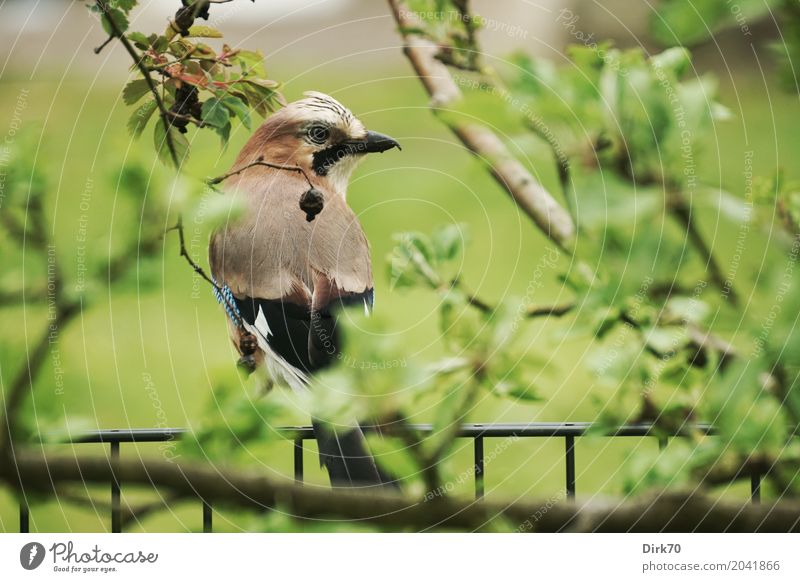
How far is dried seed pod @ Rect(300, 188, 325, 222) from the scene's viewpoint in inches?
21.7

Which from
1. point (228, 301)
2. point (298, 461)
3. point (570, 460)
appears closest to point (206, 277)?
point (228, 301)

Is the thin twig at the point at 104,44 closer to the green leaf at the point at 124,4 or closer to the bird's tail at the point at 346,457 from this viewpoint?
the green leaf at the point at 124,4

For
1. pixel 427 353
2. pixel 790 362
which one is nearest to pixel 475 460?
pixel 427 353

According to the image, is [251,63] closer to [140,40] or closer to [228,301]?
[140,40]

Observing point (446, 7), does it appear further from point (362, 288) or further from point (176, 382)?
point (176, 382)

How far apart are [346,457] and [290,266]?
14 centimetres

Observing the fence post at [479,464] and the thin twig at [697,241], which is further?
the fence post at [479,464]

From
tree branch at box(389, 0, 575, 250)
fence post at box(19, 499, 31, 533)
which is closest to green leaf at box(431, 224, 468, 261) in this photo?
tree branch at box(389, 0, 575, 250)

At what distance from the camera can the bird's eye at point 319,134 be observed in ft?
1.83

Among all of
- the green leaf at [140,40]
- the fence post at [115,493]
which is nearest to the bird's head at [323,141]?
the green leaf at [140,40]

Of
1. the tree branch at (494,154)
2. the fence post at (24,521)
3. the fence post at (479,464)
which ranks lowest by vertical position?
the fence post at (24,521)

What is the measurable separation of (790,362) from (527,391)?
0.12 metres

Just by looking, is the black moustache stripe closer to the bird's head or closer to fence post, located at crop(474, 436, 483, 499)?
the bird's head

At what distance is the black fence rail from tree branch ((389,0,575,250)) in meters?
0.12
